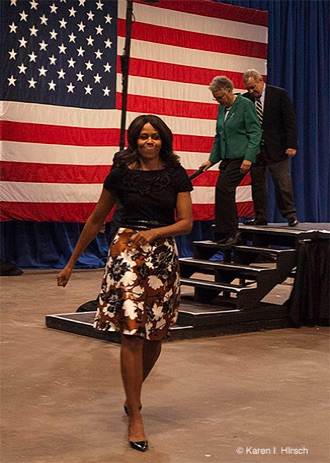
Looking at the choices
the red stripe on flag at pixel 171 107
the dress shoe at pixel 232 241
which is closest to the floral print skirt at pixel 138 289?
the dress shoe at pixel 232 241

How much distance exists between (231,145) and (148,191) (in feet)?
10.7

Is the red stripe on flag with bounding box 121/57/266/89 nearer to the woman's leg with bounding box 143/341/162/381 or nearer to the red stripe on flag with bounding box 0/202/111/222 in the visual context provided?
the red stripe on flag with bounding box 0/202/111/222

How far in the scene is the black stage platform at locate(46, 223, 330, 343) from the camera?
655 cm

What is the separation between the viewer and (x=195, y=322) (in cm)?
646

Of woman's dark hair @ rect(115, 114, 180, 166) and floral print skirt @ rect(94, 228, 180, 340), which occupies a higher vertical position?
woman's dark hair @ rect(115, 114, 180, 166)

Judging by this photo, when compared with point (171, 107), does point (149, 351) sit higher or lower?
lower

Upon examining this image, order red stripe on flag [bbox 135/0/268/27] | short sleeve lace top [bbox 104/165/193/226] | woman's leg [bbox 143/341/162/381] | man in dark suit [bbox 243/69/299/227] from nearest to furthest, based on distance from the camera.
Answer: short sleeve lace top [bbox 104/165/193/226], woman's leg [bbox 143/341/162/381], man in dark suit [bbox 243/69/299/227], red stripe on flag [bbox 135/0/268/27]

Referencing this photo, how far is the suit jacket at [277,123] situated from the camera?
7.77 meters

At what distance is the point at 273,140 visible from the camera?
7.84m

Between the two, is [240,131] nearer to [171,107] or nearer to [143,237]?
[143,237]

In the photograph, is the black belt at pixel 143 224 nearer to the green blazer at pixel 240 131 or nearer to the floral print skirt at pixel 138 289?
the floral print skirt at pixel 138 289

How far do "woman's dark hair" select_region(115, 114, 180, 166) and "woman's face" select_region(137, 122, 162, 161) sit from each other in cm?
2

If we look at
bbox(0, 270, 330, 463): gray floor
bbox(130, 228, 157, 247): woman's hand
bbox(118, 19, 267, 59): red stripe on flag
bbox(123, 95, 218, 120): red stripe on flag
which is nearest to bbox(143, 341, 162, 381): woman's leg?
bbox(0, 270, 330, 463): gray floor

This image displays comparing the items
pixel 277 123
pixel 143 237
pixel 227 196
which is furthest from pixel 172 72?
pixel 143 237
